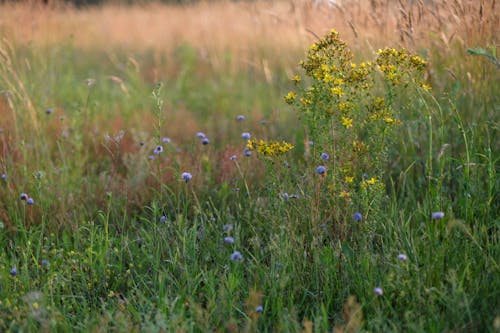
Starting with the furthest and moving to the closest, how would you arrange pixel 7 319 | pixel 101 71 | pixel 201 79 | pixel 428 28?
pixel 101 71 → pixel 201 79 → pixel 428 28 → pixel 7 319

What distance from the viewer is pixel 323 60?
2459 mm

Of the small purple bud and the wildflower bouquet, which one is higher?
the wildflower bouquet

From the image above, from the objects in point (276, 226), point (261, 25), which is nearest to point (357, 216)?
point (276, 226)

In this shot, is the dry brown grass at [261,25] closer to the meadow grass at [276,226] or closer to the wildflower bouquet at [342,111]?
the meadow grass at [276,226]

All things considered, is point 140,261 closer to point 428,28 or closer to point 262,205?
point 262,205

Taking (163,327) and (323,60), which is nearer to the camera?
(163,327)

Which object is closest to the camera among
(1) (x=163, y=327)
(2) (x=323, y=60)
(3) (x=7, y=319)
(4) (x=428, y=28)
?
(1) (x=163, y=327)

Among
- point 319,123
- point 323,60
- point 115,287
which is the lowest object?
point 115,287

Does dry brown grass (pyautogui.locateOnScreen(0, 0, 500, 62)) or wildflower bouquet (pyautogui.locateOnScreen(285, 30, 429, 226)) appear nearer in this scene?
wildflower bouquet (pyautogui.locateOnScreen(285, 30, 429, 226))

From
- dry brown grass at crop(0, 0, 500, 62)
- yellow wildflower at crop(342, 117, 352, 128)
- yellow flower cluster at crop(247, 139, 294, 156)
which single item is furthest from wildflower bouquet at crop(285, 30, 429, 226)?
dry brown grass at crop(0, 0, 500, 62)

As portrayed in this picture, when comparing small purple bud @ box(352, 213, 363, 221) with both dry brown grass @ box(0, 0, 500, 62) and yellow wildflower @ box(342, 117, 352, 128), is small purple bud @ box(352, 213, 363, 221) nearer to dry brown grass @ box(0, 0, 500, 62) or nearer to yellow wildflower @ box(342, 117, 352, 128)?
yellow wildflower @ box(342, 117, 352, 128)

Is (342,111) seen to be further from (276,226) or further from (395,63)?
(276,226)

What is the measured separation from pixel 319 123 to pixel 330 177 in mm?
250

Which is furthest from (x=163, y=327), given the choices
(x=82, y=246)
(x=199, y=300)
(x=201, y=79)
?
(x=201, y=79)
